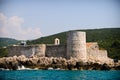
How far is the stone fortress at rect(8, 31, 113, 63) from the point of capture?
1972 cm

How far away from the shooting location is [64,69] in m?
19.0

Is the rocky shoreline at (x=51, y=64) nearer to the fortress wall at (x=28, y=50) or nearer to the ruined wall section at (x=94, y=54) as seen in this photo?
the ruined wall section at (x=94, y=54)

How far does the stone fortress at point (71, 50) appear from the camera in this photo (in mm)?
19719

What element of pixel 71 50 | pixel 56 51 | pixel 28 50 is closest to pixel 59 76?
pixel 71 50

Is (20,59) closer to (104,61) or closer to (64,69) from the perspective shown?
(64,69)

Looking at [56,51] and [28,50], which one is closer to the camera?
[56,51]

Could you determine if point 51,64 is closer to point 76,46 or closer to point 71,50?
point 71,50

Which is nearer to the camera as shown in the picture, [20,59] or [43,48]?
[20,59]

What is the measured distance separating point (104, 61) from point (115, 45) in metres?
7.15

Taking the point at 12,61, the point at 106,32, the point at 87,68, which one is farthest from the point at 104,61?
the point at 106,32

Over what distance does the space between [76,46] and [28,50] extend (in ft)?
9.39

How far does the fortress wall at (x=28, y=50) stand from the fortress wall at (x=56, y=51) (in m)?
0.27

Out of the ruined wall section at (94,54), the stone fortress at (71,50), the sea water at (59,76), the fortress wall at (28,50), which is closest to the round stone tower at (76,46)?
the stone fortress at (71,50)

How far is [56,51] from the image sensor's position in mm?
20453
